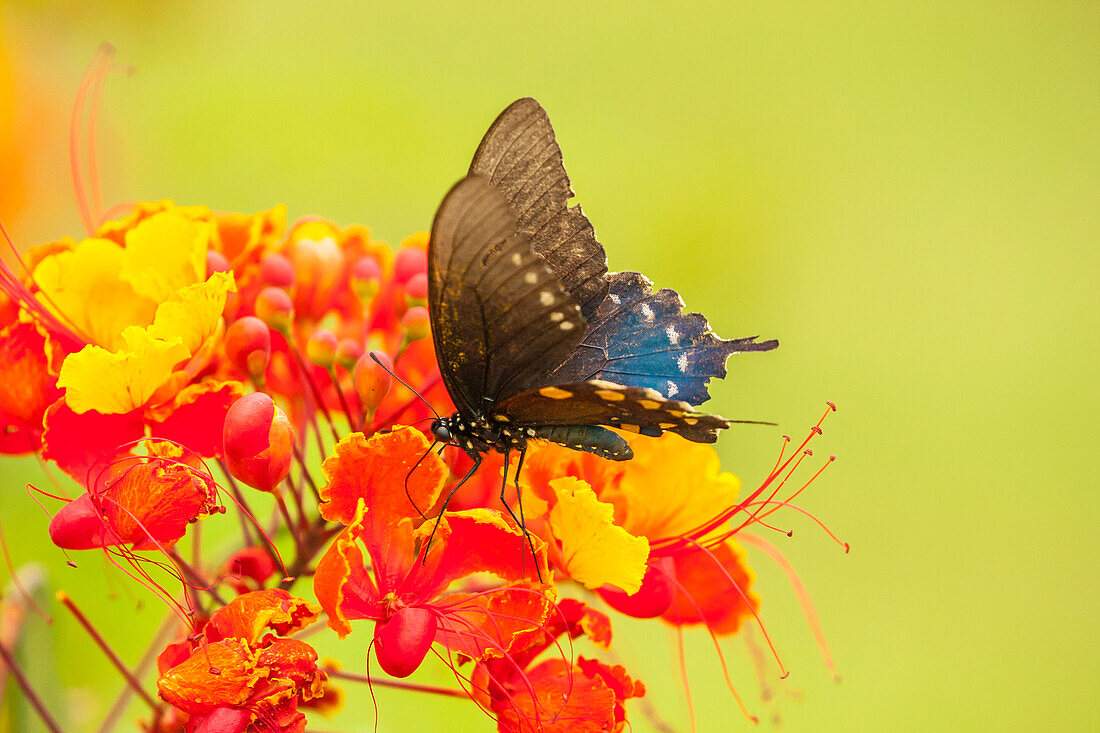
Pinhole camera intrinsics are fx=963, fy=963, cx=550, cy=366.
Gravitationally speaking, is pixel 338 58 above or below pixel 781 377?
above

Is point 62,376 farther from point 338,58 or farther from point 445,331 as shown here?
point 338,58

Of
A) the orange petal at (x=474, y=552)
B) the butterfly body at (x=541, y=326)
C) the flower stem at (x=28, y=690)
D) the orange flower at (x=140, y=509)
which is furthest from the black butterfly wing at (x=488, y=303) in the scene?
the flower stem at (x=28, y=690)

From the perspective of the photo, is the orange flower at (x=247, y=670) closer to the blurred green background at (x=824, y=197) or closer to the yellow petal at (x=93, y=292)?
the yellow petal at (x=93, y=292)

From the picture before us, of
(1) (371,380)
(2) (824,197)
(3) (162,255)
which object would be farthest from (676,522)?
(2) (824,197)

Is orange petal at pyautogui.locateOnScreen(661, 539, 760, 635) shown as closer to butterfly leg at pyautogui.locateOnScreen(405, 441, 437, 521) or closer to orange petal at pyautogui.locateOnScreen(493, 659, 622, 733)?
orange petal at pyautogui.locateOnScreen(493, 659, 622, 733)

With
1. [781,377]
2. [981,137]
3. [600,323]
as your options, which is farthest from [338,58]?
[600,323]

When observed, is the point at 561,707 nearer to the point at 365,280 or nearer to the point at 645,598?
the point at 645,598
